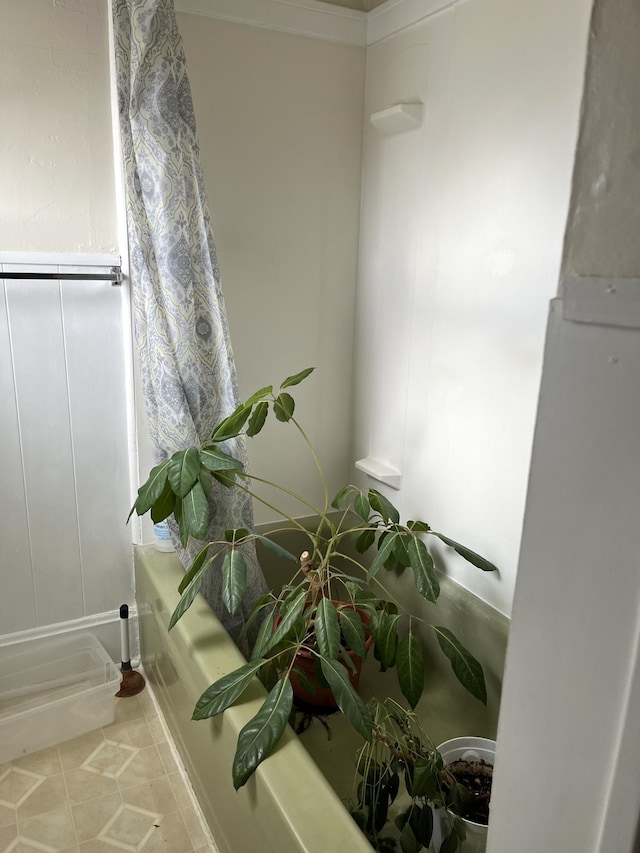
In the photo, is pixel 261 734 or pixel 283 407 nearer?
pixel 261 734

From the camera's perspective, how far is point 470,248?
5.31ft

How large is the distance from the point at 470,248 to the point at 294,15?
0.89 m

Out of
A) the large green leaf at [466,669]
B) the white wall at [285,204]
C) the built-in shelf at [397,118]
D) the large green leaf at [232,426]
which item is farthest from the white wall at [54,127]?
the large green leaf at [466,669]

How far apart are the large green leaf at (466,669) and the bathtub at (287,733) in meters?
0.12

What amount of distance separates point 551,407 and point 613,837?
0.99ft

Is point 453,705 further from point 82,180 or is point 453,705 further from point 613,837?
point 82,180

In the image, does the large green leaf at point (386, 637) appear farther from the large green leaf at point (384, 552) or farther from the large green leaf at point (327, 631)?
the large green leaf at point (327, 631)

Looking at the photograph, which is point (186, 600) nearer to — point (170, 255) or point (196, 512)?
point (196, 512)

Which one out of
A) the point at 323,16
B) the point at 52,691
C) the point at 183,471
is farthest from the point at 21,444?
the point at 323,16

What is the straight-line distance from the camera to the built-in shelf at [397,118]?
5.69ft

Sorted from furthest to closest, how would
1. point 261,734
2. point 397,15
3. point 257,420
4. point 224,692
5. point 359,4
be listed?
point 359,4
point 397,15
point 257,420
point 224,692
point 261,734

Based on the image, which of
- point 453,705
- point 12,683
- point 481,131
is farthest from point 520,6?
point 12,683

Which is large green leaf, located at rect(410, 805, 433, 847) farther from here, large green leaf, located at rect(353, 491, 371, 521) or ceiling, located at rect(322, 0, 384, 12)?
ceiling, located at rect(322, 0, 384, 12)

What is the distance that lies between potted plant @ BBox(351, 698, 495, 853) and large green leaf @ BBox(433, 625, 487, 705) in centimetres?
15
